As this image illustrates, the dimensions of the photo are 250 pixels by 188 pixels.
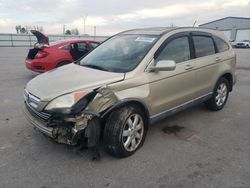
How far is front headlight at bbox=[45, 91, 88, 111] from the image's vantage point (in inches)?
110

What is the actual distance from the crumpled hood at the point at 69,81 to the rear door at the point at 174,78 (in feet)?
2.12

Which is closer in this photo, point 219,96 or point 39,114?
point 39,114

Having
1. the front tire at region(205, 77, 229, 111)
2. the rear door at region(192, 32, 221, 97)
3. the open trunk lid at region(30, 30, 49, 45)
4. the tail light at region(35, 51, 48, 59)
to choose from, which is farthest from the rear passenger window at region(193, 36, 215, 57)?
the open trunk lid at region(30, 30, 49, 45)

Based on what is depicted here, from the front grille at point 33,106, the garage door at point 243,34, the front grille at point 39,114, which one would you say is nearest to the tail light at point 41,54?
the front grille at point 33,106

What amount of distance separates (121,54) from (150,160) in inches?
68.1

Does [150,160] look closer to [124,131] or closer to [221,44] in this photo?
[124,131]

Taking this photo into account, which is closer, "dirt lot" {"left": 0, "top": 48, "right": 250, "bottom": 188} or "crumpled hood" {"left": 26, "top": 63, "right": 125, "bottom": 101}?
"dirt lot" {"left": 0, "top": 48, "right": 250, "bottom": 188}

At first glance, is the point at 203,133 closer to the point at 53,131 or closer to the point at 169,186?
the point at 169,186

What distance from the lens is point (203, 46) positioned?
462cm

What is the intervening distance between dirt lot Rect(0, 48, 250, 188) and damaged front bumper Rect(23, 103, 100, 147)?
0.40m

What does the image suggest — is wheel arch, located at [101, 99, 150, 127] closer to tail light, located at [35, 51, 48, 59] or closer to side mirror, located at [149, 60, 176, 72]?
side mirror, located at [149, 60, 176, 72]

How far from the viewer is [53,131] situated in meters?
2.88

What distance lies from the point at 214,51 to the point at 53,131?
365 centimetres

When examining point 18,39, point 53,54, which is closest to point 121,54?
point 53,54
